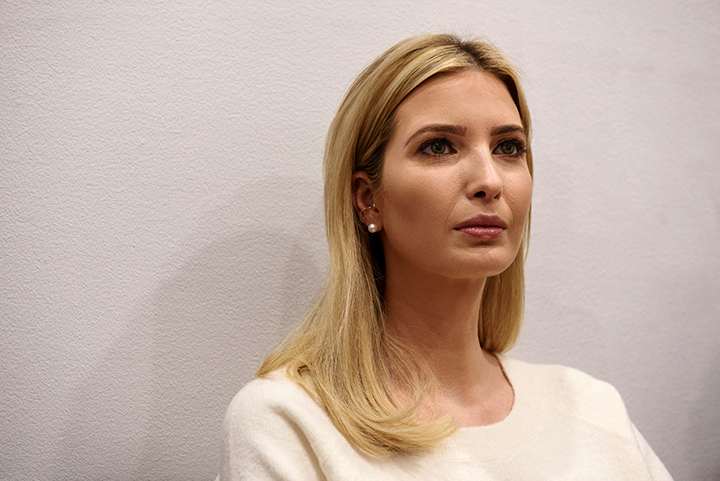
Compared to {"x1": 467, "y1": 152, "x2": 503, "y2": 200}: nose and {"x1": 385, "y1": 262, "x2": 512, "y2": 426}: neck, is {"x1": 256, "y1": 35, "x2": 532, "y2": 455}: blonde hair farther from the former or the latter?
{"x1": 467, "y1": 152, "x2": 503, "y2": 200}: nose

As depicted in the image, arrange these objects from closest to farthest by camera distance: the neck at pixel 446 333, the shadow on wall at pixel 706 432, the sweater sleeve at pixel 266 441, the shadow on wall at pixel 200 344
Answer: the sweater sleeve at pixel 266 441 → the neck at pixel 446 333 → the shadow on wall at pixel 200 344 → the shadow on wall at pixel 706 432

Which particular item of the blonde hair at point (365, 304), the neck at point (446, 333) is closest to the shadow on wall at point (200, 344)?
the blonde hair at point (365, 304)

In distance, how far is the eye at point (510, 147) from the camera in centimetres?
135

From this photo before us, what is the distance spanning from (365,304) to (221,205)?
466 millimetres

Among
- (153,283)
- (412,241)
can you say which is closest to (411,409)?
(412,241)

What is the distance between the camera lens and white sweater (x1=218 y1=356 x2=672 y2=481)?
1.13m

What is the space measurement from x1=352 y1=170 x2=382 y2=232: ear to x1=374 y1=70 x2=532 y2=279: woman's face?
21mm

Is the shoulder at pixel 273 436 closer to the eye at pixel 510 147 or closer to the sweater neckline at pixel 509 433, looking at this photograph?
the sweater neckline at pixel 509 433

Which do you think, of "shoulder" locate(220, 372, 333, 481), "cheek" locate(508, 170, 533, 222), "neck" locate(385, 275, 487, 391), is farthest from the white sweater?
"cheek" locate(508, 170, 533, 222)

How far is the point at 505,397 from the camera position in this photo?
1.44 m

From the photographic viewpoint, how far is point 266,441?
1.13m

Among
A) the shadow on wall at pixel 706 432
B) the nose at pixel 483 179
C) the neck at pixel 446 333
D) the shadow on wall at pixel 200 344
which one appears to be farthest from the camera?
the shadow on wall at pixel 706 432

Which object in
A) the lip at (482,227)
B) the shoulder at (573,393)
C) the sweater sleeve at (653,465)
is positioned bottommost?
the sweater sleeve at (653,465)

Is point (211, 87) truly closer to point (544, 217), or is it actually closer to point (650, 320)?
point (544, 217)
